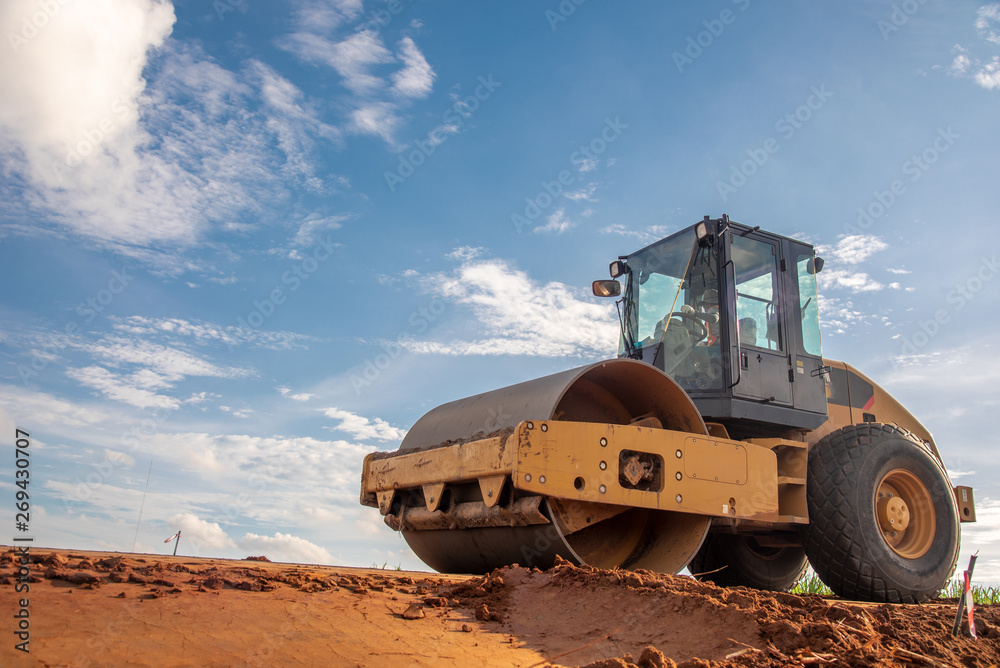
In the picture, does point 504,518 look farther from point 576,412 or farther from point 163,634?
point 163,634

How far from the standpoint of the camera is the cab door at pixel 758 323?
5.92 m

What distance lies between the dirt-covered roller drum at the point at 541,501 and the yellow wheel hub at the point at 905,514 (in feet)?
6.66

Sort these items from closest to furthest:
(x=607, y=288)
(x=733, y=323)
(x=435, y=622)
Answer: (x=435, y=622)
(x=733, y=323)
(x=607, y=288)

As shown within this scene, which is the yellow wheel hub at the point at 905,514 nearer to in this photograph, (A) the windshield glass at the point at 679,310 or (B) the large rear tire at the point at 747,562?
(B) the large rear tire at the point at 747,562

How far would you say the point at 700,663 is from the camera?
261cm

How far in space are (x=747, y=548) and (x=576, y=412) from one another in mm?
3349

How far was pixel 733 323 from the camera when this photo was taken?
5.93 metres

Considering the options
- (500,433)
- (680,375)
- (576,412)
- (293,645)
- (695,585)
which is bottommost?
(293,645)

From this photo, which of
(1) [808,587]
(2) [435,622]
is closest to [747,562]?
(1) [808,587]

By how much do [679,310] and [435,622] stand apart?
3.80 m

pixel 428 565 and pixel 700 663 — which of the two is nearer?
pixel 700 663

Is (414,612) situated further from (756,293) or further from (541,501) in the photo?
(756,293)

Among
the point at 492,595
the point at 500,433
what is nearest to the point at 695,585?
the point at 492,595

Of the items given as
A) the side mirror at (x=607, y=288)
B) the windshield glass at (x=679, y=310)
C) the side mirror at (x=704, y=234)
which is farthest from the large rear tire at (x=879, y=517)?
the side mirror at (x=607, y=288)
